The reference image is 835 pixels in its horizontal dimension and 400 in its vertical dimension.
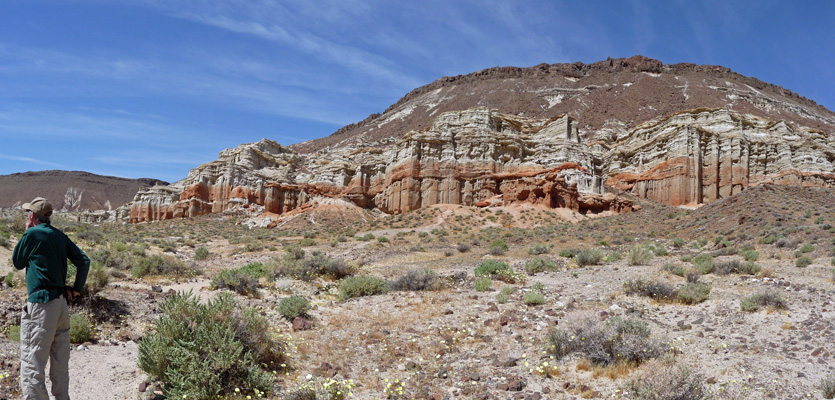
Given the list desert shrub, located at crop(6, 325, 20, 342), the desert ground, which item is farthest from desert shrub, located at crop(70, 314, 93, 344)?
desert shrub, located at crop(6, 325, 20, 342)

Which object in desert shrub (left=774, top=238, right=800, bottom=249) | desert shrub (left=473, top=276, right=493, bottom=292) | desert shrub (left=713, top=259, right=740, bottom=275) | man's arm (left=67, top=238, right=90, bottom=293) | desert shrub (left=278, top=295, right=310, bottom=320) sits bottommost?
desert shrub (left=278, top=295, right=310, bottom=320)

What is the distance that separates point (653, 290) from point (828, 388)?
473cm

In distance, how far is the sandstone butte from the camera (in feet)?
153

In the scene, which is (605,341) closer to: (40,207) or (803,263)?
(40,207)

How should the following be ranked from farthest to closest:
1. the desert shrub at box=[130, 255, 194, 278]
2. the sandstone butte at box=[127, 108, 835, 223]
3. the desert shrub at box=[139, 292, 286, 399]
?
the sandstone butte at box=[127, 108, 835, 223] → the desert shrub at box=[130, 255, 194, 278] → the desert shrub at box=[139, 292, 286, 399]

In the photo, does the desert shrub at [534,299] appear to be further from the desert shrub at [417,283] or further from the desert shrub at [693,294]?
the desert shrub at [693,294]

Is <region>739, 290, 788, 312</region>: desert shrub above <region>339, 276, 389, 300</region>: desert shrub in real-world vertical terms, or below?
above

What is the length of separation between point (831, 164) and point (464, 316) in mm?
63856

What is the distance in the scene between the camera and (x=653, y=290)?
9.30 m

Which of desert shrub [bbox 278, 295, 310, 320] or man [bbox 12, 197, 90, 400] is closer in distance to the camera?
man [bbox 12, 197, 90, 400]

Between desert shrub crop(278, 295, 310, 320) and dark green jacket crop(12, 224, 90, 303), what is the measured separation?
392 cm

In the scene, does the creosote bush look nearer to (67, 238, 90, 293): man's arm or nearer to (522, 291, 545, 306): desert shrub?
(522, 291, 545, 306): desert shrub

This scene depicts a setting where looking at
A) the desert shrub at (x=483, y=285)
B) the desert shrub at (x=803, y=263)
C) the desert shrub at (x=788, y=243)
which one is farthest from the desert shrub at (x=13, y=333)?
the desert shrub at (x=788, y=243)

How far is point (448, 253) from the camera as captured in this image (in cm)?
2150
